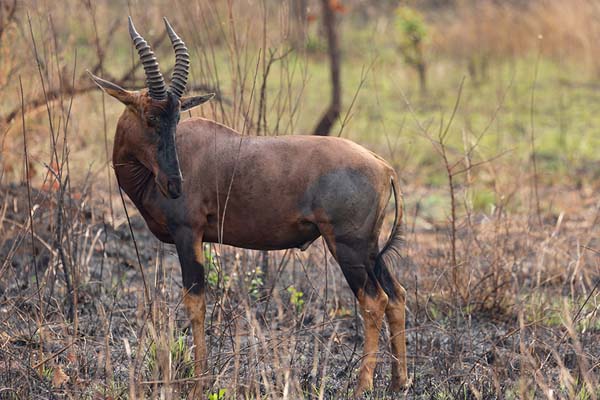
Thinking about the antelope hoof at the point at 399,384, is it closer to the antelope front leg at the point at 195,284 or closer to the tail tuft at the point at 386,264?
the tail tuft at the point at 386,264

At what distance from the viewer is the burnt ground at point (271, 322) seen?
473 centimetres

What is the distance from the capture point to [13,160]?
26.3 feet

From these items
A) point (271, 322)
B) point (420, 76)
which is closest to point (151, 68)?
point (271, 322)

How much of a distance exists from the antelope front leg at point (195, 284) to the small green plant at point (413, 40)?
9.75 meters

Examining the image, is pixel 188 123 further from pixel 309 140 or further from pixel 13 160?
pixel 13 160

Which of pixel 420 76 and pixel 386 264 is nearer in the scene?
pixel 386 264

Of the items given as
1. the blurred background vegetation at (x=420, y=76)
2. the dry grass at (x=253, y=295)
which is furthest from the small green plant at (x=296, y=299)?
the blurred background vegetation at (x=420, y=76)

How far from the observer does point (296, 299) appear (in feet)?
20.3

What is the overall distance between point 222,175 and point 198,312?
71 centimetres

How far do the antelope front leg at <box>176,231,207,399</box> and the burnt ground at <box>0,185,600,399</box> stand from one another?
0.24 ft

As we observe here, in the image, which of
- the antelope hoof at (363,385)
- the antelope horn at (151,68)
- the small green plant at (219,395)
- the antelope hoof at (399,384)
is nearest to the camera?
the small green plant at (219,395)

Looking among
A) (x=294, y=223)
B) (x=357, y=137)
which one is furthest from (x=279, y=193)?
(x=357, y=137)

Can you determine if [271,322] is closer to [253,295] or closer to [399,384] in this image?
[253,295]

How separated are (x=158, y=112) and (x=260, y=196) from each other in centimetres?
67
